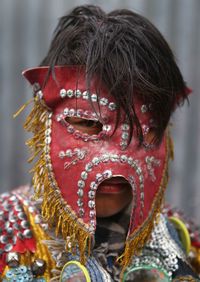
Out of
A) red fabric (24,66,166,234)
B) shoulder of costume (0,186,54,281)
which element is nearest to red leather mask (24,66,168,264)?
red fabric (24,66,166,234)

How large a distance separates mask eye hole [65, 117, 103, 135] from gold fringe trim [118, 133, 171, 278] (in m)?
0.24

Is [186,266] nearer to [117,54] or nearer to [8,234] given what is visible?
[8,234]

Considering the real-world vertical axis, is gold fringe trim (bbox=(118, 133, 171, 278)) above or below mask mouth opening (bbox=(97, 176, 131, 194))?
below

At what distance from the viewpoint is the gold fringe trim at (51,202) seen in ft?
5.05

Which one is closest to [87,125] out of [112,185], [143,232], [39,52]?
[112,185]

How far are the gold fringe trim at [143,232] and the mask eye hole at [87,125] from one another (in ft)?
0.79

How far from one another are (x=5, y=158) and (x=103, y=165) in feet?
5.64

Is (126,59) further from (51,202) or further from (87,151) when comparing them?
(51,202)

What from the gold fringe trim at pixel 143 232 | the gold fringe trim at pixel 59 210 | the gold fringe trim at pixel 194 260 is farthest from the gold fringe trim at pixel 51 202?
the gold fringe trim at pixel 194 260

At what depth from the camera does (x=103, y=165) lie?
4.94ft

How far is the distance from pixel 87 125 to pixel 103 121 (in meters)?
0.06

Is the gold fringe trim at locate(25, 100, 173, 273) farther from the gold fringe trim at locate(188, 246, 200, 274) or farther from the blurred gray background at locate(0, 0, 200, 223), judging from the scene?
the blurred gray background at locate(0, 0, 200, 223)

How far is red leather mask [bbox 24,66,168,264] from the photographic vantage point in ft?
4.98

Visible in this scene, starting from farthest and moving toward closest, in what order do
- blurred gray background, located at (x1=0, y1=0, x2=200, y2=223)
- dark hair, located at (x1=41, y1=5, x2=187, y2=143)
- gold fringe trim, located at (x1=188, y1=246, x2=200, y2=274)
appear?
blurred gray background, located at (x1=0, y1=0, x2=200, y2=223) → gold fringe trim, located at (x1=188, y1=246, x2=200, y2=274) → dark hair, located at (x1=41, y1=5, x2=187, y2=143)
